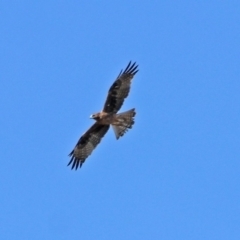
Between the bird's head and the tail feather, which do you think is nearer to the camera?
the tail feather

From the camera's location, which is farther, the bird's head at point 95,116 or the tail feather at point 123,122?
the bird's head at point 95,116

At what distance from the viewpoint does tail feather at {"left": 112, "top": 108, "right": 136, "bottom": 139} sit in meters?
26.2

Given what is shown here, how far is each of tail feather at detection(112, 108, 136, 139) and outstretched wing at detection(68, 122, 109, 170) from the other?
0.60 meters

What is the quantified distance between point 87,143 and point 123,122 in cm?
145

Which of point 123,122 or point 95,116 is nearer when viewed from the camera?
point 123,122

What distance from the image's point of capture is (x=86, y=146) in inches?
1082

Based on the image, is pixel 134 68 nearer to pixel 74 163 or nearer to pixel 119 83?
pixel 119 83

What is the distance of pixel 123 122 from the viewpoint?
1035 inches

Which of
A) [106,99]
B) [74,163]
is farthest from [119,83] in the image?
[74,163]

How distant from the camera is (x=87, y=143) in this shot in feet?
89.9

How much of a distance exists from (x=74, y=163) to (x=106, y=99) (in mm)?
2261

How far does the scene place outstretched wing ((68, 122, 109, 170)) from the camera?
2708 centimetres

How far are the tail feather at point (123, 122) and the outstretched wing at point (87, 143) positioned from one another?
597mm

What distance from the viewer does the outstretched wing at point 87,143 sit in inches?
1066
